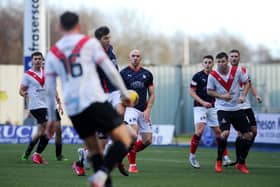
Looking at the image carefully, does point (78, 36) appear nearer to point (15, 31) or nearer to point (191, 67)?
point (191, 67)

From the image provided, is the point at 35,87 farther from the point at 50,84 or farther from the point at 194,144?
the point at 50,84

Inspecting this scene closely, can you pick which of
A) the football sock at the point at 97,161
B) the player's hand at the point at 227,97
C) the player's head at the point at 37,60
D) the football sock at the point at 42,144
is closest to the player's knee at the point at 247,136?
the player's hand at the point at 227,97

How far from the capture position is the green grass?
1208 cm

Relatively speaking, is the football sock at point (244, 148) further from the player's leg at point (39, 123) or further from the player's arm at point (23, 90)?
the player's arm at point (23, 90)

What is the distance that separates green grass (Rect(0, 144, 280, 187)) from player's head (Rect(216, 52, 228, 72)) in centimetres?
201

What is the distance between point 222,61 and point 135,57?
5.64ft

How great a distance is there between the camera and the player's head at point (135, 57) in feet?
47.8

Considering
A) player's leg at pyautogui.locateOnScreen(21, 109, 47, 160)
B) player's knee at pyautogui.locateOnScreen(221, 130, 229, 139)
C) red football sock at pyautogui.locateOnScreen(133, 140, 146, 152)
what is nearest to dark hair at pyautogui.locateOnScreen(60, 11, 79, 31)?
red football sock at pyautogui.locateOnScreen(133, 140, 146, 152)

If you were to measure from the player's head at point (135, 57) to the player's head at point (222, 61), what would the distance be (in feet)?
5.07

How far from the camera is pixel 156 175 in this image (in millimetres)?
13633

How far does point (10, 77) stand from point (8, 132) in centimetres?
1050

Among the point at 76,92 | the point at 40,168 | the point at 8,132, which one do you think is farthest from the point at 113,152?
the point at 8,132

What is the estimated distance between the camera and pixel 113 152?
9.09 m

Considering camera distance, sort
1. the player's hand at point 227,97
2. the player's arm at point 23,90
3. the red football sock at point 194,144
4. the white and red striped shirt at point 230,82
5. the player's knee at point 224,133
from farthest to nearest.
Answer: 1. the player's arm at point 23,90
2. the red football sock at point 194,144
3. the player's knee at point 224,133
4. the white and red striped shirt at point 230,82
5. the player's hand at point 227,97
